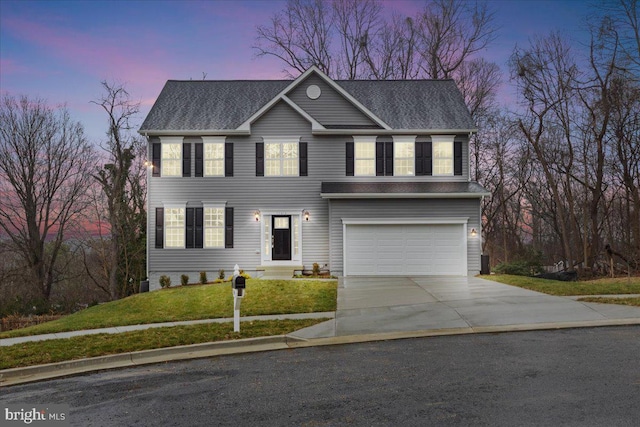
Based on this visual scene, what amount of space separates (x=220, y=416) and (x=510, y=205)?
124 ft

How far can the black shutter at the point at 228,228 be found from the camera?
21078 millimetres

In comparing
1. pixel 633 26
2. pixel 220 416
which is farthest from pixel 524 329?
pixel 633 26

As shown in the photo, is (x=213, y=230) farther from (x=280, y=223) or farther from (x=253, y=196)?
(x=280, y=223)

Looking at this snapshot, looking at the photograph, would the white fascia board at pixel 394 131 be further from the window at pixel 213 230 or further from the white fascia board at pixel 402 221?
the window at pixel 213 230

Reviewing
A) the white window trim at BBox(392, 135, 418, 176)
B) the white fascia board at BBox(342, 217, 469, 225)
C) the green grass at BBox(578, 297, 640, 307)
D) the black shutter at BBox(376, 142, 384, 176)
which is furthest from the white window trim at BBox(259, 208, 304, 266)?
the green grass at BBox(578, 297, 640, 307)

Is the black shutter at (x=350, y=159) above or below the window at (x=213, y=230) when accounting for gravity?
above

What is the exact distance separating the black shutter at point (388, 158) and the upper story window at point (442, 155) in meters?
1.89

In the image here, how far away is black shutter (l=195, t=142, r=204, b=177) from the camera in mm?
21344

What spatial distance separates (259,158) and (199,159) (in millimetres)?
2659

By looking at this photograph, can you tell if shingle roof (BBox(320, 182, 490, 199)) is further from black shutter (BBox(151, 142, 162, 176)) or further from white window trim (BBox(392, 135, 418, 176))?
black shutter (BBox(151, 142, 162, 176))

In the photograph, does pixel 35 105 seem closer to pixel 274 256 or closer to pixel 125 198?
pixel 125 198

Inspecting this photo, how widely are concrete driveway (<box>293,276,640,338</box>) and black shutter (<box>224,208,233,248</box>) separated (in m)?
6.67

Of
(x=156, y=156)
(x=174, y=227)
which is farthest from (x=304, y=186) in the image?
(x=156, y=156)

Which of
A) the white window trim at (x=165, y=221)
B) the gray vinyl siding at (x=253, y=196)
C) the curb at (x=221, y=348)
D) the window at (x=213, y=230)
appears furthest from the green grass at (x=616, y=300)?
the white window trim at (x=165, y=221)
